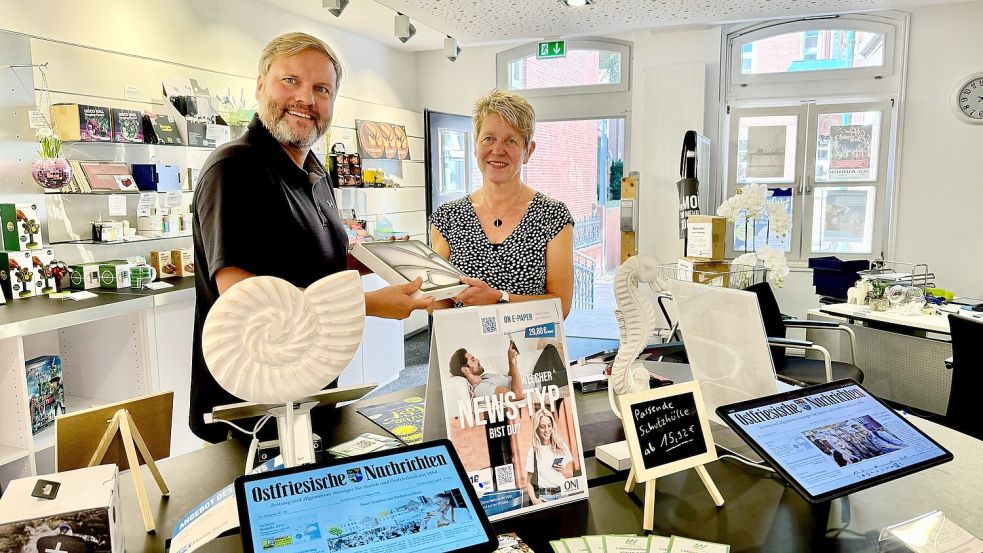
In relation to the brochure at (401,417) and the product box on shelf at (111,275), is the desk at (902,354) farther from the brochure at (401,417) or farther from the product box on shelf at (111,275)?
the product box on shelf at (111,275)

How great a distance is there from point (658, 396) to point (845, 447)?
349mm

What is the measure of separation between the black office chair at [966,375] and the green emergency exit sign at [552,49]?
14.4 feet

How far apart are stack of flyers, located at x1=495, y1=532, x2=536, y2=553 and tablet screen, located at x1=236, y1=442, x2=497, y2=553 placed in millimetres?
158

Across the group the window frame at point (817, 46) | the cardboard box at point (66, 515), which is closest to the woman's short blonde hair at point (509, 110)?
the cardboard box at point (66, 515)

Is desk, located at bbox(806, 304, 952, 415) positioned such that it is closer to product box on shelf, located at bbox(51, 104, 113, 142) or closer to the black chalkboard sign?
the black chalkboard sign

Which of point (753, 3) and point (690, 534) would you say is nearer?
point (690, 534)

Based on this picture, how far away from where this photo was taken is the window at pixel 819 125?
5.55m

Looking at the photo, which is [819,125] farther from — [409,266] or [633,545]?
[633,545]

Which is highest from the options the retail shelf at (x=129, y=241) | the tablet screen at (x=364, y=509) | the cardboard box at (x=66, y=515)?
the retail shelf at (x=129, y=241)

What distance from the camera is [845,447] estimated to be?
1174mm

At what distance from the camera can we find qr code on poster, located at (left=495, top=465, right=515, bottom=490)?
118 cm

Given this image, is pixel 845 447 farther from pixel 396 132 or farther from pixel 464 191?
pixel 464 191

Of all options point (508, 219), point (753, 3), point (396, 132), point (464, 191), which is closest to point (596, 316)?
point (464, 191)

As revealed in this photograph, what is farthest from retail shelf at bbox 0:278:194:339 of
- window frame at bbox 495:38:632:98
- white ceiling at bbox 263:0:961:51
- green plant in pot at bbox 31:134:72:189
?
window frame at bbox 495:38:632:98
